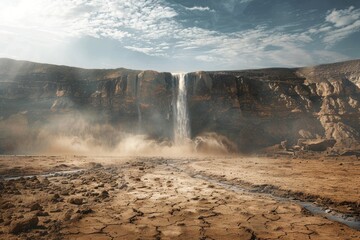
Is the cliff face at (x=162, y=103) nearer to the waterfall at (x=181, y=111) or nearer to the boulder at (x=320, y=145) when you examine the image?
the waterfall at (x=181, y=111)

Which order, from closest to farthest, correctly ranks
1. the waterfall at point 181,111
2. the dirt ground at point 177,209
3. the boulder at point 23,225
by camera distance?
the boulder at point 23,225, the dirt ground at point 177,209, the waterfall at point 181,111

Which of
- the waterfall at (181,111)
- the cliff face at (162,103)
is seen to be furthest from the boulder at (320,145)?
the waterfall at (181,111)

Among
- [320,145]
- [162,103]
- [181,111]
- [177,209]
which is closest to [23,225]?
[177,209]

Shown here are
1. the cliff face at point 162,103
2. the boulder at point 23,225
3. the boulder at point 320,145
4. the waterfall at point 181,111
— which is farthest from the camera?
the waterfall at point 181,111

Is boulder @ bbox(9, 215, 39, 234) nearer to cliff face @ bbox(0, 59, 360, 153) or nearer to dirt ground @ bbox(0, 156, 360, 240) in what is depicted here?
dirt ground @ bbox(0, 156, 360, 240)

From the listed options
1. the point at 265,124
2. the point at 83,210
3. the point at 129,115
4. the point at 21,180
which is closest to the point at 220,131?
the point at 265,124

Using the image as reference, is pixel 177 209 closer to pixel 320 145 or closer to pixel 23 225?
pixel 23 225
